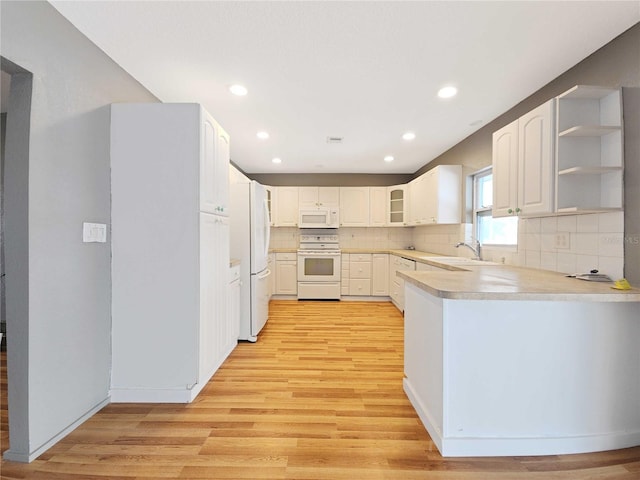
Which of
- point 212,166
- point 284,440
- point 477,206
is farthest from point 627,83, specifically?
point 284,440

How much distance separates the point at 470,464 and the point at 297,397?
112 centimetres

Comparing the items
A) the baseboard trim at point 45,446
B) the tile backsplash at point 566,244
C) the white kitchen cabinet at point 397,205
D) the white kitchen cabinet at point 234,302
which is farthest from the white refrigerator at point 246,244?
the white kitchen cabinet at point 397,205

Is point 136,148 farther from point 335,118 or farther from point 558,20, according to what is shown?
point 558,20

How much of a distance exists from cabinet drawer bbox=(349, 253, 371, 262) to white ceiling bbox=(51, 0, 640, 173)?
106 inches

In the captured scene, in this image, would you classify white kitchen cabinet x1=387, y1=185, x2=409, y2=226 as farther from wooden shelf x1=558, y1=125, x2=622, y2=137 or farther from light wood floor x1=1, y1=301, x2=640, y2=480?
wooden shelf x1=558, y1=125, x2=622, y2=137

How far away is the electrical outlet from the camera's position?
90.5 inches

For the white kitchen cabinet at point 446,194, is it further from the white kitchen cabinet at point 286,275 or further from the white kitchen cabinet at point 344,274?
the white kitchen cabinet at point 286,275

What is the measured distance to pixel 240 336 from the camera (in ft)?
11.2

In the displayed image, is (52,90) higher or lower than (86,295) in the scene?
higher

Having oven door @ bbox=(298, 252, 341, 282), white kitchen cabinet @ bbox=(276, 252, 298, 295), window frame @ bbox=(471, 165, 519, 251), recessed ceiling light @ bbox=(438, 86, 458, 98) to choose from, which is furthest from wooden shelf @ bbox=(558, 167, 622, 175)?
white kitchen cabinet @ bbox=(276, 252, 298, 295)

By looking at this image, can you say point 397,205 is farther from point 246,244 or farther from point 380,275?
point 246,244

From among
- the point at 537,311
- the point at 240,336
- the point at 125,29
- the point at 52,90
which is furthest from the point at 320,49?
the point at 240,336

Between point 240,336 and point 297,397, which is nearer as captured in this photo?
point 297,397

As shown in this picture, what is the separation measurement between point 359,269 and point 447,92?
3423 mm
